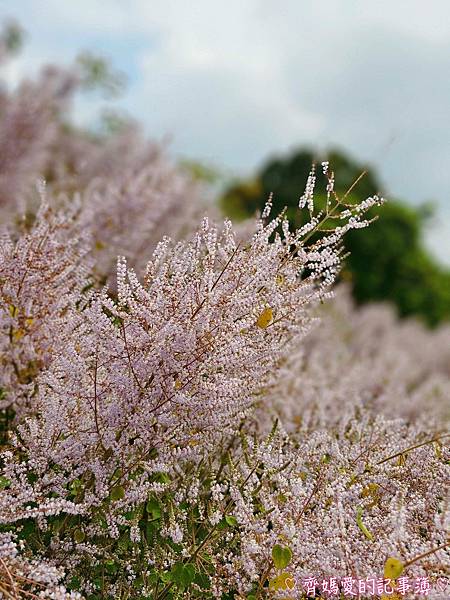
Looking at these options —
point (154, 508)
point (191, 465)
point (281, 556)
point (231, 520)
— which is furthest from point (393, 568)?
point (191, 465)

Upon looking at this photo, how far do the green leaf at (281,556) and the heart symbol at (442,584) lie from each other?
633mm

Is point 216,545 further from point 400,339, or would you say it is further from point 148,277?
point 400,339

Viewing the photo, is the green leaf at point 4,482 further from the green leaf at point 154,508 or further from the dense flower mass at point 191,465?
the green leaf at point 154,508

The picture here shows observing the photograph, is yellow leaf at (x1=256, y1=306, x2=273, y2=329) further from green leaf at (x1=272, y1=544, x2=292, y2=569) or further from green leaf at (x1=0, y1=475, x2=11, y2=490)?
green leaf at (x1=0, y1=475, x2=11, y2=490)

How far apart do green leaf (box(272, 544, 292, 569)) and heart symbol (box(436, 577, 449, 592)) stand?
24.9 inches

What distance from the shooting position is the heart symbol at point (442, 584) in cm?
305

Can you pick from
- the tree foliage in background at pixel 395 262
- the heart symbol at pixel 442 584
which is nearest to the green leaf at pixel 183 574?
the heart symbol at pixel 442 584

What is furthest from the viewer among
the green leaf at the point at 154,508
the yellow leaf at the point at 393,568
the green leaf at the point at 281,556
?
the green leaf at the point at 154,508

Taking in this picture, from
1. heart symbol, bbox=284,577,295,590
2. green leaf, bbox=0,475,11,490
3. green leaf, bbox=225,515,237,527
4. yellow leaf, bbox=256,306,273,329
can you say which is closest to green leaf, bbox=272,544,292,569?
heart symbol, bbox=284,577,295,590

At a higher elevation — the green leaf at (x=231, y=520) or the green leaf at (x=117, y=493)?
the green leaf at (x=231, y=520)

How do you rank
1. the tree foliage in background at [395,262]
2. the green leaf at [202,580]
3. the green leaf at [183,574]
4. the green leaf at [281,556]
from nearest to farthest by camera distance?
the green leaf at [281,556]
the green leaf at [183,574]
the green leaf at [202,580]
the tree foliage in background at [395,262]

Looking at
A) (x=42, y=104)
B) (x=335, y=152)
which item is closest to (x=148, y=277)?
(x=42, y=104)

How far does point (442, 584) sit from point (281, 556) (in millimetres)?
707

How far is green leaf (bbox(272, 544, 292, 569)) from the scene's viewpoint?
3010mm
